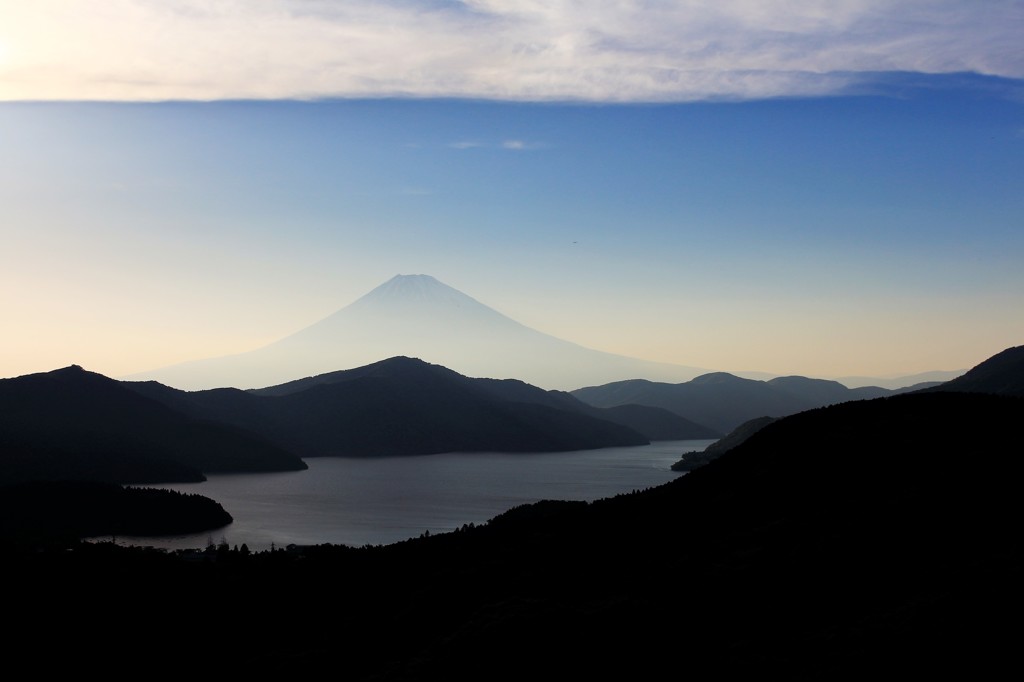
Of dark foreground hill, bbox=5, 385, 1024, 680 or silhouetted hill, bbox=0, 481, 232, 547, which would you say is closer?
dark foreground hill, bbox=5, 385, 1024, 680

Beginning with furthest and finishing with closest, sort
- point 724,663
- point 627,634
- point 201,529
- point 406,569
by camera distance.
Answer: point 201,529 → point 406,569 → point 627,634 → point 724,663

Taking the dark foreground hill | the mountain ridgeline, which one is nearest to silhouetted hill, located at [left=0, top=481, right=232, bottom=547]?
the mountain ridgeline

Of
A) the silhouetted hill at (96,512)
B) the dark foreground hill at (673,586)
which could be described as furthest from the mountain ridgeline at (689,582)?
the silhouetted hill at (96,512)

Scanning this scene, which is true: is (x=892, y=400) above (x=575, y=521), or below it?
above

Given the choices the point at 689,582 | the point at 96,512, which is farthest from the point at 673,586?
the point at 96,512

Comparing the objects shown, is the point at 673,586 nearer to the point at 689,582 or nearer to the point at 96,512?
the point at 689,582

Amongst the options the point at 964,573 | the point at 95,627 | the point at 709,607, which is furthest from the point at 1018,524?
the point at 95,627

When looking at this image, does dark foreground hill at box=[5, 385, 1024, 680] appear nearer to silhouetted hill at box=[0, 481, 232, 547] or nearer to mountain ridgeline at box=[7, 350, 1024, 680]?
mountain ridgeline at box=[7, 350, 1024, 680]

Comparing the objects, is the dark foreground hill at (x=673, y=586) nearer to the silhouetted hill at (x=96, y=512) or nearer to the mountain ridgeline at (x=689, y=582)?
the mountain ridgeline at (x=689, y=582)

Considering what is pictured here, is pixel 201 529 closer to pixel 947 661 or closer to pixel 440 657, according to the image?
pixel 440 657

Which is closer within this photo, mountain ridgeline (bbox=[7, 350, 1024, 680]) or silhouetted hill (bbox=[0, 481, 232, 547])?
mountain ridgeline (bbox=[7, 350, 1024, 680])
